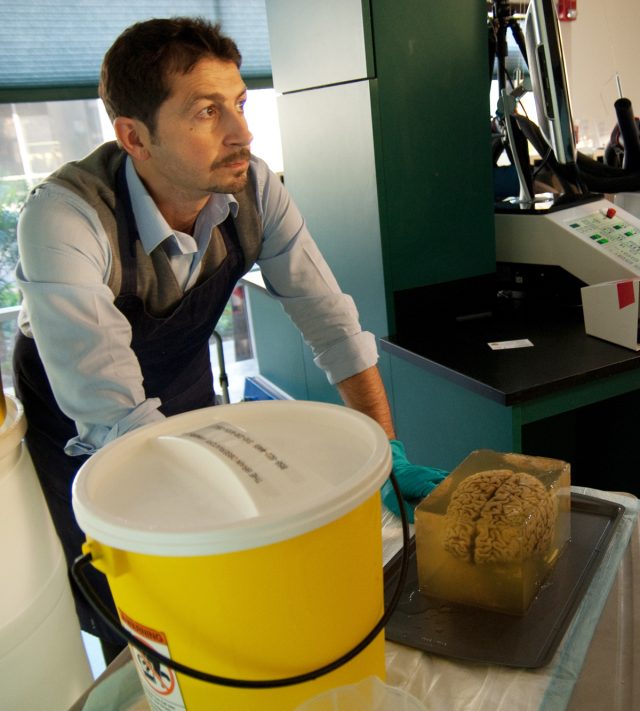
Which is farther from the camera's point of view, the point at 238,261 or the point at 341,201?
the point at 341,201

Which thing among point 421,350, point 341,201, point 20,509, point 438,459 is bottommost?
point 438,459

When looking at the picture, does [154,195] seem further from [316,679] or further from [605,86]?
[605,86]

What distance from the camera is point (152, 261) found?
1.24m

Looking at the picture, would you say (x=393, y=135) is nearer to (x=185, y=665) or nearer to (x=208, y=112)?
(x=208, y=112)

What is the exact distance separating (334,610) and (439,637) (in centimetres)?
20

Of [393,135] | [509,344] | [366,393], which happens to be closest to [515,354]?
[509,344]

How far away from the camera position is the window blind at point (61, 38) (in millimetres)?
2529

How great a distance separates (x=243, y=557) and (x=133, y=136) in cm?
96

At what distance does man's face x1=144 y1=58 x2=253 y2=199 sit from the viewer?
1.17 metres

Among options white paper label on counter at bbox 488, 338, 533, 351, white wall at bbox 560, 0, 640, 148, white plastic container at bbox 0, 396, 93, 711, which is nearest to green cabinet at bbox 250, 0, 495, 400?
white paper label on counter at bbox 488, 338, 533, 351

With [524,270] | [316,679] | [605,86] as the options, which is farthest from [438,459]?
[605,86]

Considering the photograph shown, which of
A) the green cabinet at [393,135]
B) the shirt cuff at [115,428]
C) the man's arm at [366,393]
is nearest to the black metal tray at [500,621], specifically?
the shirt cuff at [115,428]

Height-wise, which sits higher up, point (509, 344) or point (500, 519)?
point (500, 519)

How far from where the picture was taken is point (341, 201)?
1.91 metres
